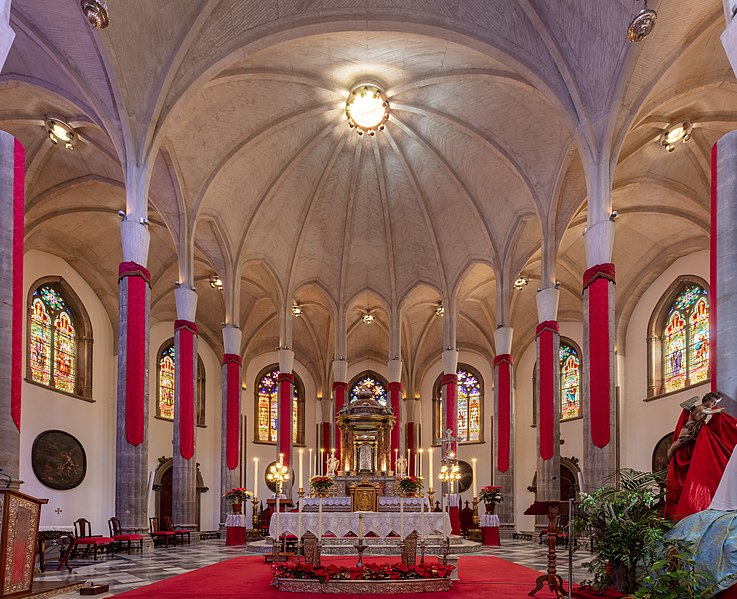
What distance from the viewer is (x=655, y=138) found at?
16.2 m

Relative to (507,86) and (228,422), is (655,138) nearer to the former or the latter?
(507,86)

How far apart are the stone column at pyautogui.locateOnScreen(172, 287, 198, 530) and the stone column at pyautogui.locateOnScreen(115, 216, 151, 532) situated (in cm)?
376

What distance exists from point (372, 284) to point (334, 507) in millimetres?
10597

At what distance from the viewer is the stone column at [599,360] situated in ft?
40.8

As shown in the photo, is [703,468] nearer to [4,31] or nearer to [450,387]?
[4,31]

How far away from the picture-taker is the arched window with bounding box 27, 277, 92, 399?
776 inches

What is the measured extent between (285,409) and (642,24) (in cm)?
1565

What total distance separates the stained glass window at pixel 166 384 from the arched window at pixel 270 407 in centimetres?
436

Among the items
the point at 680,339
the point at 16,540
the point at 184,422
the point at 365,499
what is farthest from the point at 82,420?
the point at 680,339

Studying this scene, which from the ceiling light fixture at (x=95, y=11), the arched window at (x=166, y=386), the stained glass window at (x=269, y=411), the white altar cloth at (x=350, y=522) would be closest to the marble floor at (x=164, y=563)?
the white altar cloth at (x=350, y=522)

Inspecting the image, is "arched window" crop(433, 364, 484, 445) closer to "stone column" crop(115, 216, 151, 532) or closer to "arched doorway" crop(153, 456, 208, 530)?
"arched doorway" crop(153, 456, 208, 530)

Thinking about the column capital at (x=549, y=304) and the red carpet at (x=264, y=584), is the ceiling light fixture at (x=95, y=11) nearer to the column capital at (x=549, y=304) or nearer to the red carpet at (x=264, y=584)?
the red carpet at (x=264, y=584)

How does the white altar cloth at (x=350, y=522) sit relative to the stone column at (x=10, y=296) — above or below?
below

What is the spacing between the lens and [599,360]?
1273cm
